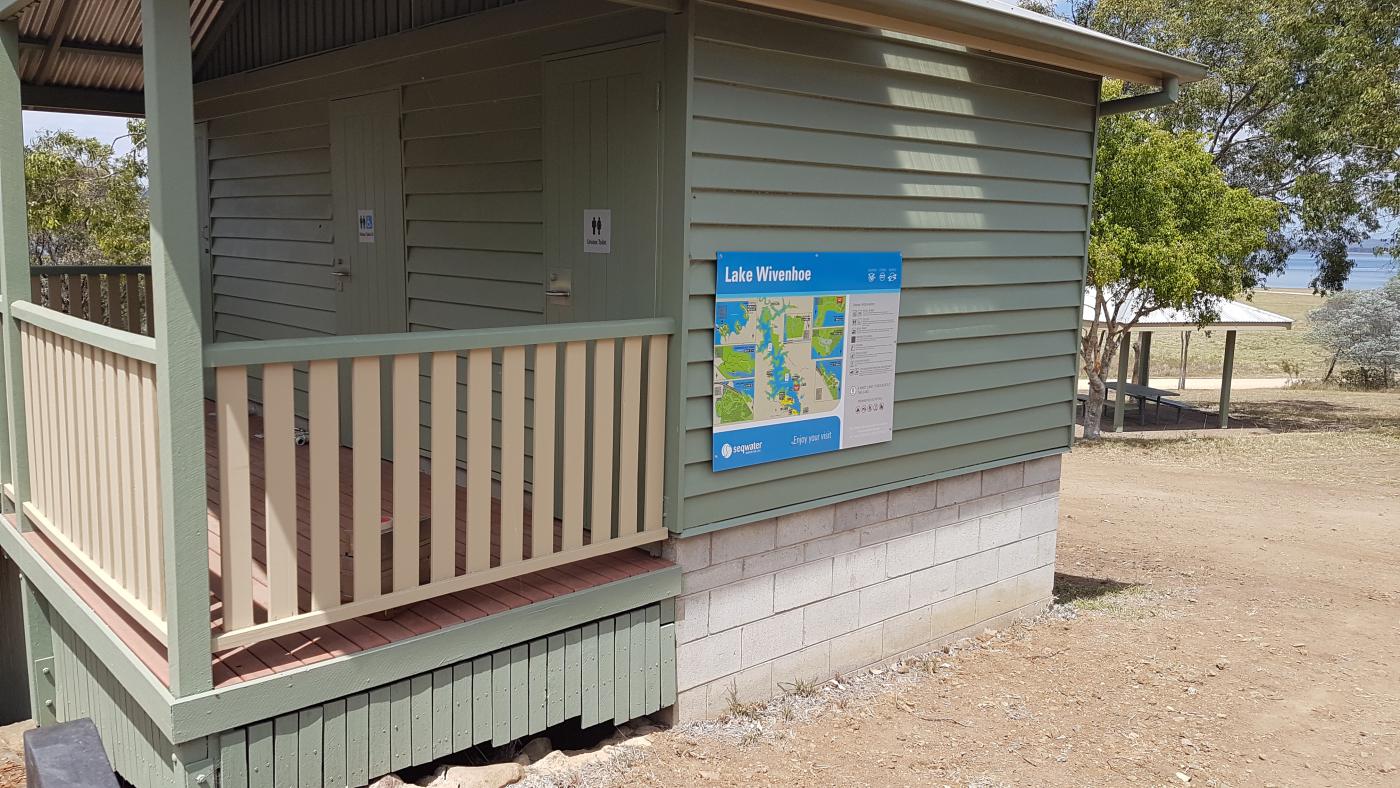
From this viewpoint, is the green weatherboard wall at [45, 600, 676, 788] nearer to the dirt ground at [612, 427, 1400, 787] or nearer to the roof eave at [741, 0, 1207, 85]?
the dirt ground at [612, 427, 1400, 787]

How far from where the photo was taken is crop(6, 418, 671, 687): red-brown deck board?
11.7ft

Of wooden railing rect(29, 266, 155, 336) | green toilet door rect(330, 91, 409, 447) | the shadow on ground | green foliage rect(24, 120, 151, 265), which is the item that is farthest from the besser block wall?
green foliage rect(24, 120, 151, 265)

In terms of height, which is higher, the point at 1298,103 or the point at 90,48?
the point at 1298,103

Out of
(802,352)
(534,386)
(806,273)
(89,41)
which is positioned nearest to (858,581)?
(802,352)

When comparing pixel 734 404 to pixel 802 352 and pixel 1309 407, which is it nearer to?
pixel 802 352

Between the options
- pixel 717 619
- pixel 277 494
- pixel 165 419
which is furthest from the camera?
pixel 717 619

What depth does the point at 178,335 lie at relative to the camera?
3.17 meters

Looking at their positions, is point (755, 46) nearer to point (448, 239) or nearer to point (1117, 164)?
point (448, 239)

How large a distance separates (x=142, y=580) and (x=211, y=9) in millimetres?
5314

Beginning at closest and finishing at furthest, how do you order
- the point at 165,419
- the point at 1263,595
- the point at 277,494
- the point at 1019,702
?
1. the point at 165,419
2. the point at 277,494
3. the point at 1019,702
4. the point at 1263,595

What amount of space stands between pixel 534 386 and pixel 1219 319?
60.7 feet

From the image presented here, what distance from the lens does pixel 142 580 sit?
3.59m

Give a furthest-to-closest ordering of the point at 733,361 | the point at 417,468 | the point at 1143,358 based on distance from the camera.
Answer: the point at 1143,358
the point at 733,361
the point at 417,468

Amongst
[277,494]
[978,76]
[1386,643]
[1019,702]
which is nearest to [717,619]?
[1019,702]
